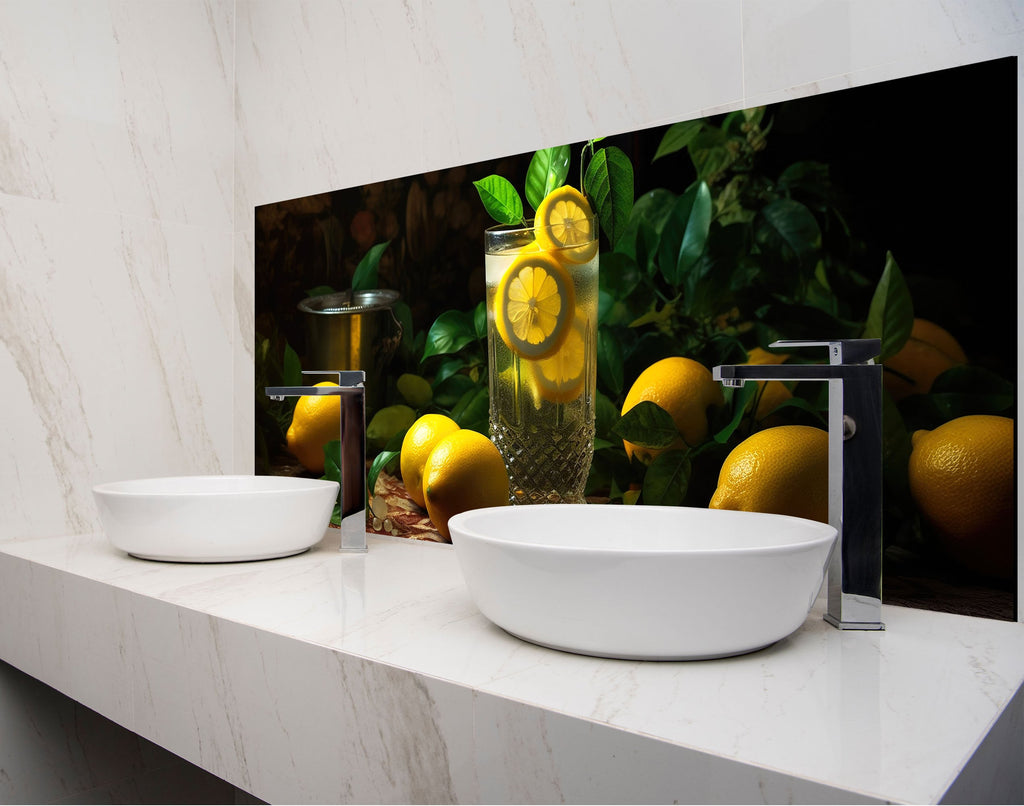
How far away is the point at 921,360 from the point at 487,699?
2.22 feet

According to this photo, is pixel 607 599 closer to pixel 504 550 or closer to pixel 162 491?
pixel 504 550

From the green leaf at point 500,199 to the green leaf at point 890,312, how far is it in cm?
58

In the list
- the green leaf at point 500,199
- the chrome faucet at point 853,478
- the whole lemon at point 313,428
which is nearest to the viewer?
the chrome faucet at point 853,478

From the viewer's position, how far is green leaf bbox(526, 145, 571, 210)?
1.31 m

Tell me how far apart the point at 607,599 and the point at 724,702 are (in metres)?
0.13

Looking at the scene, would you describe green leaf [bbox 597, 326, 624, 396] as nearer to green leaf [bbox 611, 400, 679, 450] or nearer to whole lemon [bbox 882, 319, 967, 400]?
green leaf [bbox 611, 400, 679, 450]

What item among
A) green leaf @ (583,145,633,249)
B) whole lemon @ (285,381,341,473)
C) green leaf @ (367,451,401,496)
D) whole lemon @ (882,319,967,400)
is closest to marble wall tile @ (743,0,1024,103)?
green leaf @ (583,145,633,249)

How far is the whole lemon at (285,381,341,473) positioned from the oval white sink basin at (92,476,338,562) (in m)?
0.33

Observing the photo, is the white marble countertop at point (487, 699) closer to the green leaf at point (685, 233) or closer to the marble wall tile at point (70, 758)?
the marble wall tile at point (70, 758)

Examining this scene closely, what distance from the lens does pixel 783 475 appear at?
1.09 metres

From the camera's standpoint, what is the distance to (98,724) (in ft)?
5.30

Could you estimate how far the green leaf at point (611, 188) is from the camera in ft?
4.10

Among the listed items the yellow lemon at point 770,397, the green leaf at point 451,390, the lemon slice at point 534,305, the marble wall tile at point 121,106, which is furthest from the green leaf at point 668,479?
the marble wall tile at point 121,106

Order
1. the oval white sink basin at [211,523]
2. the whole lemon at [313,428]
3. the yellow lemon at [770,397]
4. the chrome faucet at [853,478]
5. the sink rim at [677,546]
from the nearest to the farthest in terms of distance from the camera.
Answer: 1. the sink rim at [677,546]
2. the chrome faucet at [853,478]
3. the yellow lemon at [770,397]
4. the oval white sink basin at [211,523]
5. the whole lemon at [313,428]
